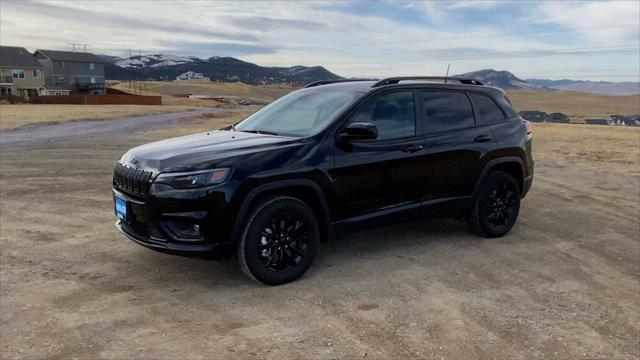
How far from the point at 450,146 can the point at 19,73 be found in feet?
293

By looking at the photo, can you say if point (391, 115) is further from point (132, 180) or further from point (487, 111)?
point (132, 180)

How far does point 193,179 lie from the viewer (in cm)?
441

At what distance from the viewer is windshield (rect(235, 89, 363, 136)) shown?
5341 millimetres

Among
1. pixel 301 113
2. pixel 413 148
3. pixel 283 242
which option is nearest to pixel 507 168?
pixel 413 148

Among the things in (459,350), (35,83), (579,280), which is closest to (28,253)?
(459,350)

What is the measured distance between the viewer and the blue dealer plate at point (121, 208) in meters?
4.84

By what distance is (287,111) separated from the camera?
19.7ft

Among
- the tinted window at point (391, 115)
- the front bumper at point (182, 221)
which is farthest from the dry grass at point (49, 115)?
the tinted window at point (391, 115)

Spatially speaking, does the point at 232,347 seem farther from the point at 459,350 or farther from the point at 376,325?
the point at 459,350

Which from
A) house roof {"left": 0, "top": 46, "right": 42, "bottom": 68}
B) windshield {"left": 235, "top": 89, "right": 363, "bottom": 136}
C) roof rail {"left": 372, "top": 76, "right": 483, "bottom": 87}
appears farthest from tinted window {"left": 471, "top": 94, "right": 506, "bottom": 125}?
house roof {"left": 0, "top": 46, "right": 42, "bottom": 68}

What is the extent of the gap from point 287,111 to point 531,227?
11.8ft

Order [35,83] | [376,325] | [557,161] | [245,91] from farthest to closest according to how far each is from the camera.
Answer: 1. [245,91]
2. [35,83]
3. [557,161]
4. [376,325]

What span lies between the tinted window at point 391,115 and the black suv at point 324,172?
0.04 ft

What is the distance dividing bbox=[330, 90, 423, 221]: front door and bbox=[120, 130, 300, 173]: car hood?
60 cm
